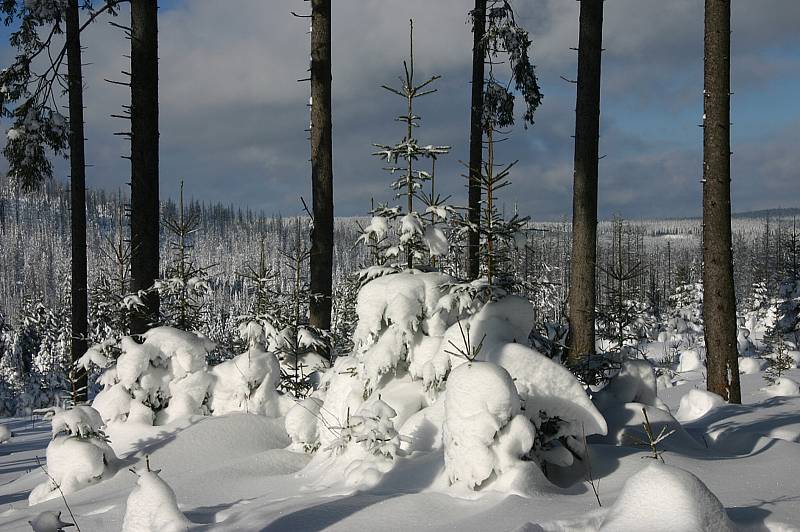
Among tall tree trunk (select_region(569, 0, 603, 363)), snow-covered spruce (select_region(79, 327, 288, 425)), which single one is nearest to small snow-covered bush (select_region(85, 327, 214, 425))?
snow-covered spruce (select_region(79, 327, 288, 425))

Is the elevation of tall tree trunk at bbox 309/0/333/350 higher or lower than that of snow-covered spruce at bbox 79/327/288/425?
higher

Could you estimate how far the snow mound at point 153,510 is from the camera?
10.9 ft

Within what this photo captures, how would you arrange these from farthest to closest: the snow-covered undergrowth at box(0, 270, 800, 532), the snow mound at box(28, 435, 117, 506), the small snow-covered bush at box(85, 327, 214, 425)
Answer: the small snow-covered bush at box(85, 327, 214, 425)
the snow mound at box(28, 435, 117, 506)
the snow-covered undergrowth at box(0, 270, 800, 532)

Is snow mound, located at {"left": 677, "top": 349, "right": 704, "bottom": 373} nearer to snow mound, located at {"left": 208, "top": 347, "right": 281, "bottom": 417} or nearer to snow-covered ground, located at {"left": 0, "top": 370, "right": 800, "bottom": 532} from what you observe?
snow-covered ground, located at {"left": 0, "top": 370, "right": 800, "bottom": 532}

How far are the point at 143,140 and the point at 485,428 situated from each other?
6.27 metres

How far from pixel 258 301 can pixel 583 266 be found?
4.76 m

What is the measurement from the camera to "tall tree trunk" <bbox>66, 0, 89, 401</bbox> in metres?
11.6

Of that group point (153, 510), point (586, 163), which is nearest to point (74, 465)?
point (153, 510)

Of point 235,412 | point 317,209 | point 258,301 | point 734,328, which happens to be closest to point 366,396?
point 235,412

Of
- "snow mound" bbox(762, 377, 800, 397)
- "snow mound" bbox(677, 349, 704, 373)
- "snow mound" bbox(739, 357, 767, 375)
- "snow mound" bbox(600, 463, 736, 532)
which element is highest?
"snow mound" bbox(600, 463, 736, 532)

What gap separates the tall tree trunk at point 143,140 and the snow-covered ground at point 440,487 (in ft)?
6.53

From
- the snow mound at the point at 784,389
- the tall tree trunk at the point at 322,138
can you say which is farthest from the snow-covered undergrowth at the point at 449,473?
the snow mound at the point at 784,389

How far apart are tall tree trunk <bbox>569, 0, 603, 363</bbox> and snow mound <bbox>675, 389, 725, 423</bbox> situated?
145 centimetres

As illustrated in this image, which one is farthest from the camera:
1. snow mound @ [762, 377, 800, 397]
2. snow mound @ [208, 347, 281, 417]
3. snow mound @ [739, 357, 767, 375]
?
snow mound @ [739, 357, 767, 375]
